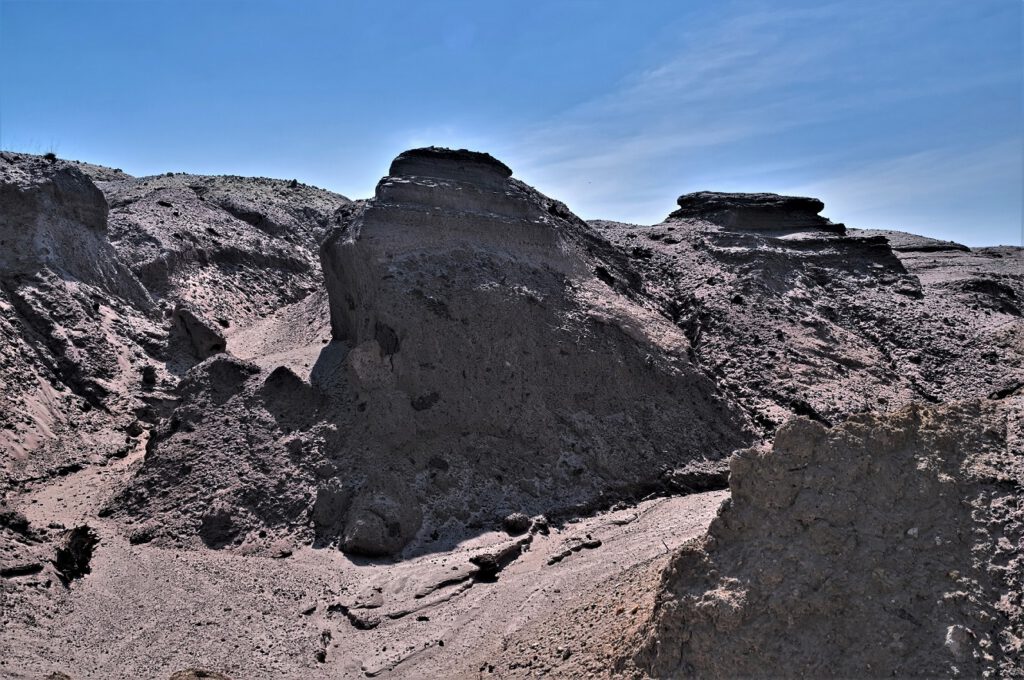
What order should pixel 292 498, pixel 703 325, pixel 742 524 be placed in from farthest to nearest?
pixel 703 325 < pixel 292 498 < pixel 742 524

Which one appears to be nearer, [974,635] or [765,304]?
[974,635]

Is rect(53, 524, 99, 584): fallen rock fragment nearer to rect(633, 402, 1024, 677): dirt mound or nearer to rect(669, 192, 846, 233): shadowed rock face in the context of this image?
rect(633, 402, 1024, 677): dirt mound

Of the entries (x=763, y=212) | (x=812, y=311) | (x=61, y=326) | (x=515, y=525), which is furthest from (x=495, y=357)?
(x=763, y=212)

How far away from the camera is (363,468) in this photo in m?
9.12

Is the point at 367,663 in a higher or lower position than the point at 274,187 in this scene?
lower

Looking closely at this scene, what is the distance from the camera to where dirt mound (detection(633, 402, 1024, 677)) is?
14.6ft

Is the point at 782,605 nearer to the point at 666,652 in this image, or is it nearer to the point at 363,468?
the point at 666,652

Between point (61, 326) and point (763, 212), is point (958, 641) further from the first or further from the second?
point (763, 212)

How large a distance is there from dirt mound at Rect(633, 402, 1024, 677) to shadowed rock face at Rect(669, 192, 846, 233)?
11.5 meters

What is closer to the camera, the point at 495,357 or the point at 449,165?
the point at 495,357

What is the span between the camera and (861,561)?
15.9ft

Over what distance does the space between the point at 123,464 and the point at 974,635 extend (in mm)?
9688

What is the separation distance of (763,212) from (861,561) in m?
12.6

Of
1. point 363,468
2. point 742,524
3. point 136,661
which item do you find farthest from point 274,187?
point 742,524
